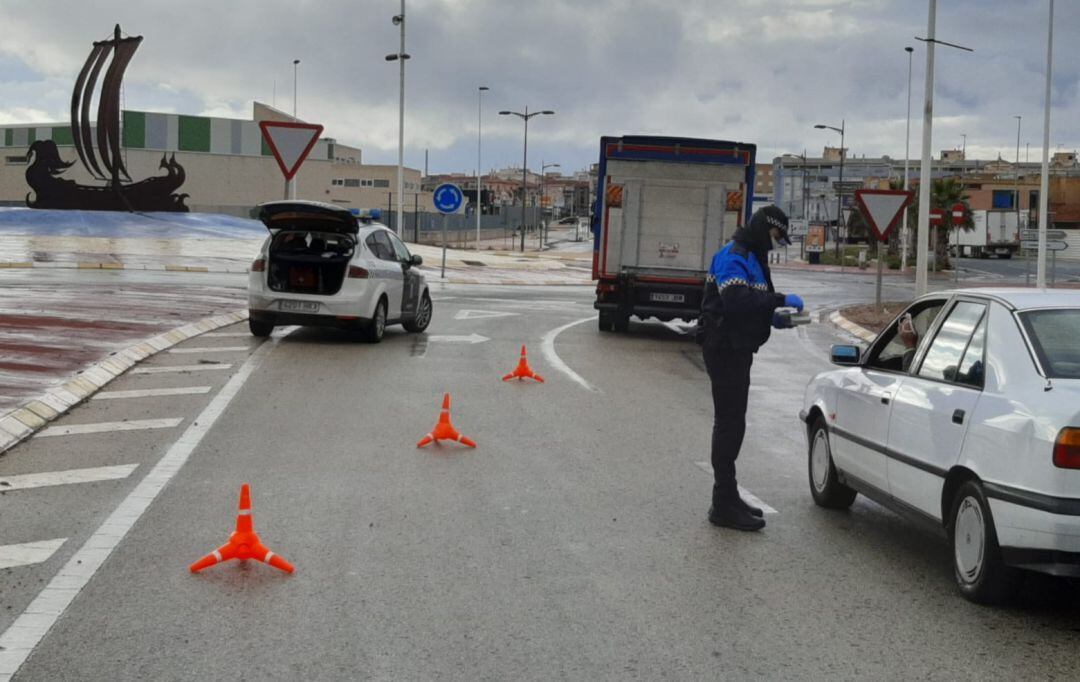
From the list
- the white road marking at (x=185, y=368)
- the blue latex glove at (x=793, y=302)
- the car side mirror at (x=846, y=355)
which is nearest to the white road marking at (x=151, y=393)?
the white road marking at (x=185, y=368)

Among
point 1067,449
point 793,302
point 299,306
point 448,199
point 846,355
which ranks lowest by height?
point 1067,449

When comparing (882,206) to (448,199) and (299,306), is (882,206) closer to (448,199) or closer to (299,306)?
(299,306)

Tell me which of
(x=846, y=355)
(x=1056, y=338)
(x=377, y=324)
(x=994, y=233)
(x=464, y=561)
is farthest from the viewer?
(x=994, y=233)

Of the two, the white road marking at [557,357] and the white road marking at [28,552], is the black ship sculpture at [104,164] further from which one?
the white road marking at [28,552]

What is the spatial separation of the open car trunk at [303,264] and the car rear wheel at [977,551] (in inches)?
487

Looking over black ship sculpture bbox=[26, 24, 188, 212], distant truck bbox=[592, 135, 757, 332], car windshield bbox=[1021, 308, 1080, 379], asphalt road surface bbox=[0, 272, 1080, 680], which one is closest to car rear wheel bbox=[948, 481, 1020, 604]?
asphalt road surface bbox=[0, 272, 1080, 680]

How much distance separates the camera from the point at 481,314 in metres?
24.0

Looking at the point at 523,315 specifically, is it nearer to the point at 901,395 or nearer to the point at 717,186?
the point at 717,186

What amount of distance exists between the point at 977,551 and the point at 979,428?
583 millimetres

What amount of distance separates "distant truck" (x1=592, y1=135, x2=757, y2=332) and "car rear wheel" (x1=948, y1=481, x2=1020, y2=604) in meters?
14.9

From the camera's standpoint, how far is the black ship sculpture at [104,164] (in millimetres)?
50000

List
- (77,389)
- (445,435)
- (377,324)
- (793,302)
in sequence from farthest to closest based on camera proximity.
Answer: (377,324) < (77,389) < (445,435) < (793,302)

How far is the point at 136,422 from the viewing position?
35.7 feet

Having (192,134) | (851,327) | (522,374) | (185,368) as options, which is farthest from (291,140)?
(192,134)
